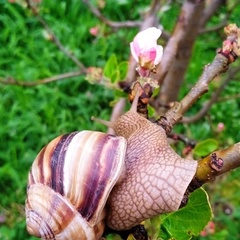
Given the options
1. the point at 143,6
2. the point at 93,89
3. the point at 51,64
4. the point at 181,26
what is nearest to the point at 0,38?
the point at 51,64

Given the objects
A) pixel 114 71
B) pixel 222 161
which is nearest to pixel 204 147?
pixel 114 71

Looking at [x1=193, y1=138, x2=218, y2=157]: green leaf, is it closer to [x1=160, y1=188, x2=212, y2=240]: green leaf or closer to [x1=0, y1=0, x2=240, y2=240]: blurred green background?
[x1=160, y1=188, x2=212, y2=240]: green leaf

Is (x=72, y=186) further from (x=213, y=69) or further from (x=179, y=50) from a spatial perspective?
(x=179, y=50)

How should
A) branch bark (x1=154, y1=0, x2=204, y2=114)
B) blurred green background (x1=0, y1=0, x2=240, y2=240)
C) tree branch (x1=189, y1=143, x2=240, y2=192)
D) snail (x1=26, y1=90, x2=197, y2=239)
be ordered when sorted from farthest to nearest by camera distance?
blurred green background (x1=0, y1=0, x2=240, y2=240), branch bark (x1=154, y1=0, x2=204, y2=114), snail (x1=26, y1=90, x2=197, y2=239), tree branch (x1=189, y1=143, x2=240, y2=192)

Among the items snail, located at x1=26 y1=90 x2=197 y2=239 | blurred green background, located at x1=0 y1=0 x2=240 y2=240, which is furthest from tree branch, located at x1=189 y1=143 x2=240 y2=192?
blurred green background, located at x1=0 y1=0 x2=240 y2=240

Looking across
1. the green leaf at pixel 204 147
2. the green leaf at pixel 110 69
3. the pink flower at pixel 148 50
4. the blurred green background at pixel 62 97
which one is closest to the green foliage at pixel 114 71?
the green leaf at pixel 110 69

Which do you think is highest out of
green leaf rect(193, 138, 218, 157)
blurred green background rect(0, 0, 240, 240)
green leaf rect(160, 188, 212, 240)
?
green leaf rect(160, 188, 212, 240)
